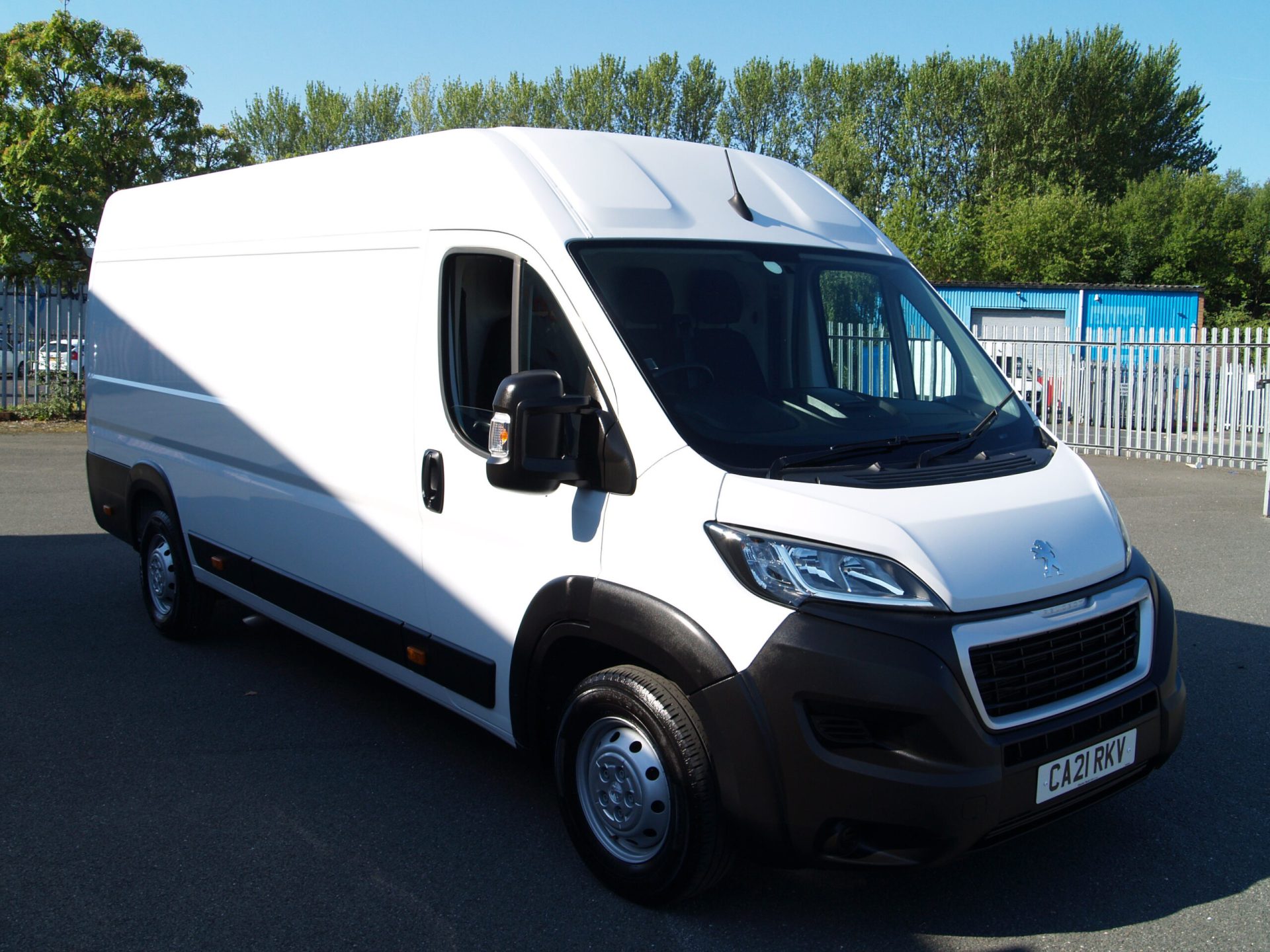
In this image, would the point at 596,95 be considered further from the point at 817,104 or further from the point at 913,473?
the point at 913,473

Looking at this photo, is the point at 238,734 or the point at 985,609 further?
the point at 238,734

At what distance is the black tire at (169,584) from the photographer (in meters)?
6.54

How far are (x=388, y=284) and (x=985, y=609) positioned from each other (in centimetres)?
267

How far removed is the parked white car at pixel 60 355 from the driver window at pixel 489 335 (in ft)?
54.4

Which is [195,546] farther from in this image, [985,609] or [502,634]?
[985,609]

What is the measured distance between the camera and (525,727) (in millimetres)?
4035

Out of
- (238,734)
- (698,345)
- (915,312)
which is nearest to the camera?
(698,345)

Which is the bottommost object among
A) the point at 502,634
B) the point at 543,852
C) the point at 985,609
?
the point at 543,852

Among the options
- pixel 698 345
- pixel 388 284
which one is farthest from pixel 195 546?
pixel 698 345

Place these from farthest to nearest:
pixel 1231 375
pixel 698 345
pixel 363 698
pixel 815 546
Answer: pixel 1231 375, pixel 363 698, pixel 698 345, pixel 815 546

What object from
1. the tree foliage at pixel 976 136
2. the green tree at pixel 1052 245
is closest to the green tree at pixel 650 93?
the tree foliage at pixel 976 136

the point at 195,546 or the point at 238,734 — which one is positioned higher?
the point at 195,546

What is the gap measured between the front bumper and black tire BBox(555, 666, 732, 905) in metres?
0.13

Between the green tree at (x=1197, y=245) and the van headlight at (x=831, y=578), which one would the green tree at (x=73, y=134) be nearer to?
the van headlight at (x=831, y=578)
